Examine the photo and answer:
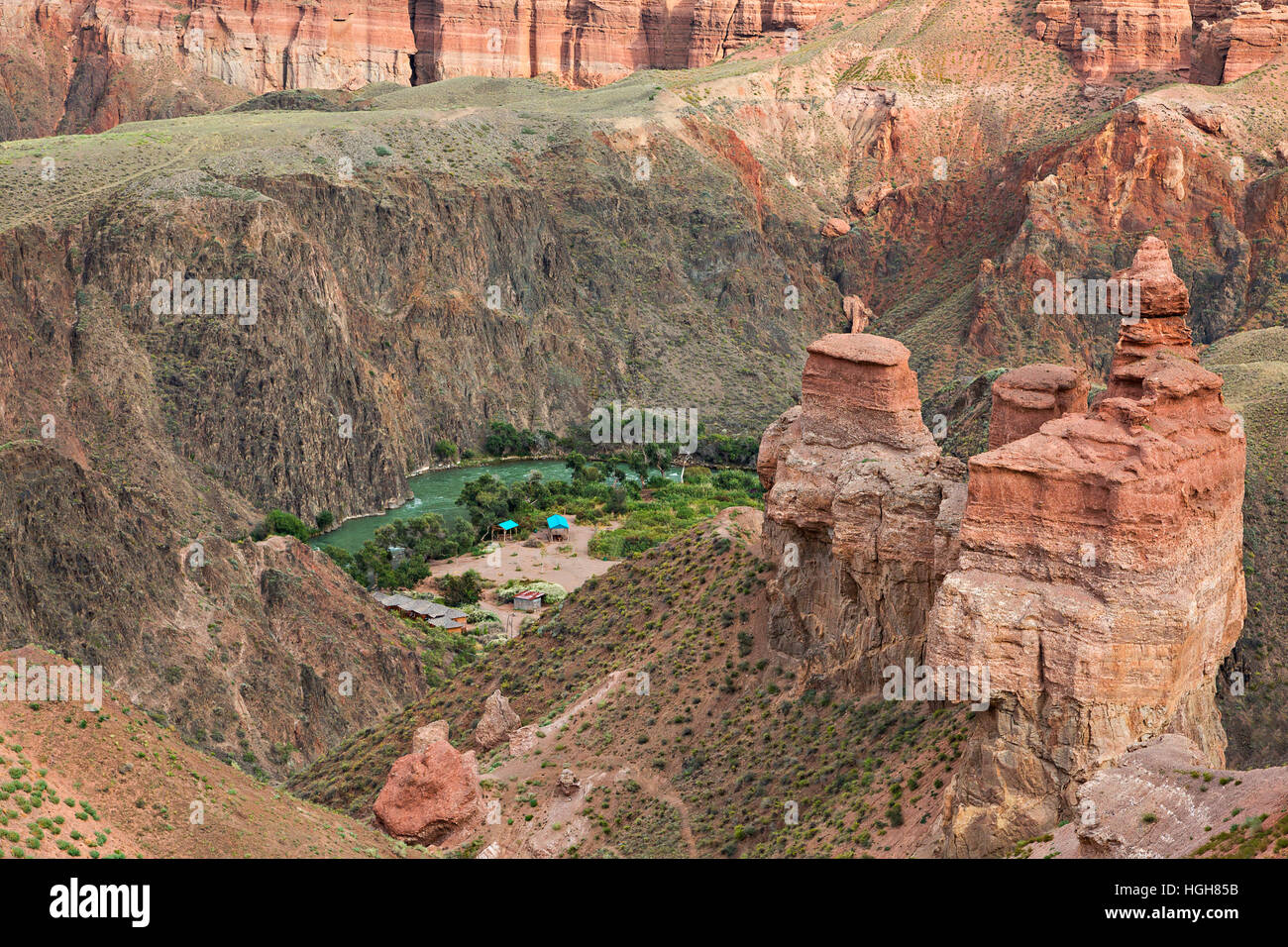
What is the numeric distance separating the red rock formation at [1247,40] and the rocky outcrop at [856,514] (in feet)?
416

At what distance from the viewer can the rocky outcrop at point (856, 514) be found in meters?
44.5

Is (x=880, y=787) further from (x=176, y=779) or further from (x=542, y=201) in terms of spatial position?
(x=542, y=201)

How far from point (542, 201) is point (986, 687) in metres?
131

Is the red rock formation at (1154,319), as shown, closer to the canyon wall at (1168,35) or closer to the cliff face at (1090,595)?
the cliff face at (1090,595)

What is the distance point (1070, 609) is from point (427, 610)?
62.5 metres

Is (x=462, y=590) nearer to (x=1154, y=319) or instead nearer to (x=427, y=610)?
(x=427, y=610)

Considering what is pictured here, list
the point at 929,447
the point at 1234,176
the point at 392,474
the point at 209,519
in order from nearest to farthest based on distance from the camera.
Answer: the point at 929,447 → the point at 209,519 → the point at 392,474 → the point at 1234,176

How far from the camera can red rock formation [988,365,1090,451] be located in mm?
44688

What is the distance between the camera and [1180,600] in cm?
3556

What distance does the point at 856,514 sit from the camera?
4575 centimetres

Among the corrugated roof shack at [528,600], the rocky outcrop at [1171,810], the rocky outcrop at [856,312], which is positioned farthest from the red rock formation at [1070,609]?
the rocky outcrop at [856,312]

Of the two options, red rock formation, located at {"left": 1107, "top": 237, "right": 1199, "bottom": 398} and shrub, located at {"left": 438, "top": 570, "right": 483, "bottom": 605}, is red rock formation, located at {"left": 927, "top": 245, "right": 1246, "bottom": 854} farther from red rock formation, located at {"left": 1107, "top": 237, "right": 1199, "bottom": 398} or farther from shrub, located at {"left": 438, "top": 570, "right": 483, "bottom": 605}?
shrub, located at {"left": 438, "top": 570, "right": 483, "bottom": 605}

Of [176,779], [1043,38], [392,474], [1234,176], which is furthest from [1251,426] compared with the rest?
[1043,38]

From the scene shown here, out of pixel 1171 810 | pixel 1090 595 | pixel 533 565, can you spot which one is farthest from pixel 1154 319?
pixel 533 565
